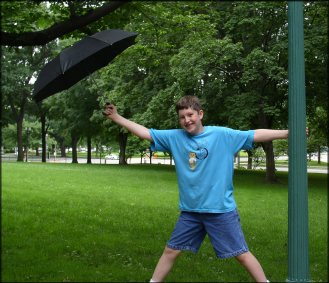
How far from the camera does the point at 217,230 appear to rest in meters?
4.02

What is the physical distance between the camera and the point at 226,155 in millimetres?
4062

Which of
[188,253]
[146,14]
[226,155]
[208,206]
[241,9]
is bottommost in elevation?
[188,253]

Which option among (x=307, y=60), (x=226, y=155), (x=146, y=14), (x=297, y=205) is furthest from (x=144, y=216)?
(x=307, y=60)

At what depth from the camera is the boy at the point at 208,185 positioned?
3.96 meters

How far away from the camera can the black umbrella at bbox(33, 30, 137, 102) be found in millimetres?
5341

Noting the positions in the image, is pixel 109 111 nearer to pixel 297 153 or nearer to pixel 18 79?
pixel 297 153

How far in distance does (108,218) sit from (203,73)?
34.2ft

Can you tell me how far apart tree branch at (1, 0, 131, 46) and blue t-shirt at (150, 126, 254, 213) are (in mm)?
2708

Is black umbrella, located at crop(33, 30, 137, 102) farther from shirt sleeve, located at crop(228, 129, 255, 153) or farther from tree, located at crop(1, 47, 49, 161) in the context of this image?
tree, located at crop(1, 47, 49, 161)

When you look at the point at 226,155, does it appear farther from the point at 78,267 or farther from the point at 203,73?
the point at 203,73

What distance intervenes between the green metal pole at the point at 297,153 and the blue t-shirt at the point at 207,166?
67cm

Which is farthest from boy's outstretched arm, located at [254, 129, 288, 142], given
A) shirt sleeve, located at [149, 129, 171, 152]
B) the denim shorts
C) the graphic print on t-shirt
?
shirt sleeve, located at [149, 129, 171, 152]

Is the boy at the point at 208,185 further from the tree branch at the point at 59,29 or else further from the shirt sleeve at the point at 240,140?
the tree branch at the point at 59,29

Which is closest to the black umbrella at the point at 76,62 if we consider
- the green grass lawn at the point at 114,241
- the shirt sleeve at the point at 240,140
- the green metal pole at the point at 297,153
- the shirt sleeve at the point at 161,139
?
the green grass lawn at the point at 114,241
